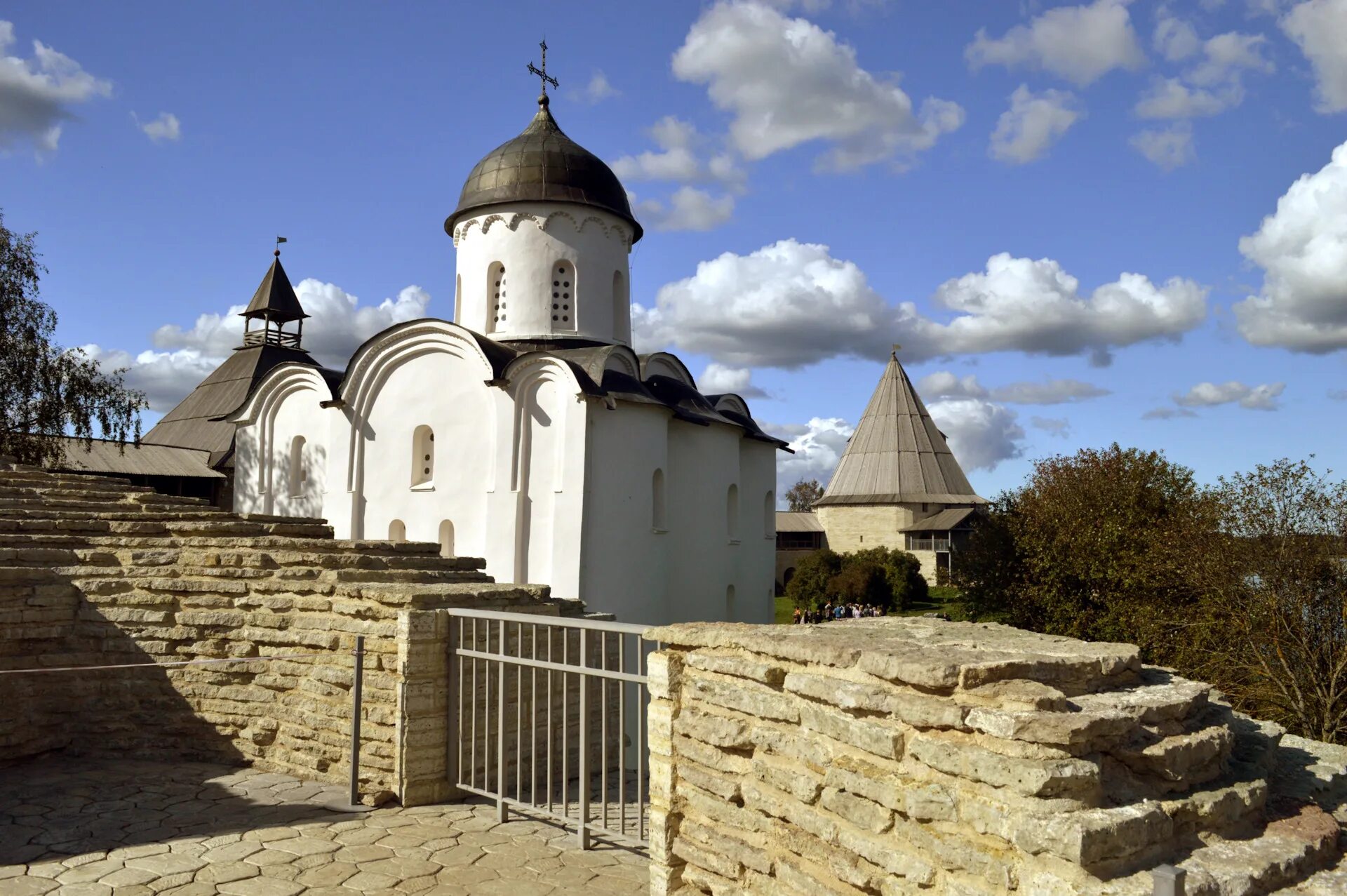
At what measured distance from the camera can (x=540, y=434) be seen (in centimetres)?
1633

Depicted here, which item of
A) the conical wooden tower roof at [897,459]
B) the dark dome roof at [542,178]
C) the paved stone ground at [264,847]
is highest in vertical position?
the dark dome roof at [542,178]

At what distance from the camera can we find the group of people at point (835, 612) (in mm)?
30328

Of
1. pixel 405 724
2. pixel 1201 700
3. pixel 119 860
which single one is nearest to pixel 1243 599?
pixel 1201 700

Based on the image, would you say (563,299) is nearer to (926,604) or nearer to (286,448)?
(286,448)

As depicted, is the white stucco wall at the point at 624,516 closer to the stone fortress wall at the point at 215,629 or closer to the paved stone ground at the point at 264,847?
the stone fortress wall at the point at 215,629

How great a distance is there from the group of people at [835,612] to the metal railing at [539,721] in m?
22.9

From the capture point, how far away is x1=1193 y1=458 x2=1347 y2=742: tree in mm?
12281

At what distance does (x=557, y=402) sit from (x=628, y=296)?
568cm

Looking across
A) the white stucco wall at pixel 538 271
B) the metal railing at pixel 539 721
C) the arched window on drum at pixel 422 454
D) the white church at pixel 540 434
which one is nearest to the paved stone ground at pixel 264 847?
the metal railing at pixel 539 721

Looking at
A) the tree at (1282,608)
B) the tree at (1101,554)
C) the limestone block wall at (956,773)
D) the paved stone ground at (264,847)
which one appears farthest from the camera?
the tree at (1101,554)

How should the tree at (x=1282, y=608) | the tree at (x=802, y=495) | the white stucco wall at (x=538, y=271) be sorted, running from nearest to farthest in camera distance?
the tree at (x=1282, y=608)
the white stucco wall at (x=538, y=271)
the tree at (x=802, y=495)

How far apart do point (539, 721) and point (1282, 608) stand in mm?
11536

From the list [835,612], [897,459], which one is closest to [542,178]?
[835,612]

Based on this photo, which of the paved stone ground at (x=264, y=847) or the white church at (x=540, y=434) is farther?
the white church at (x=540, y=434)
